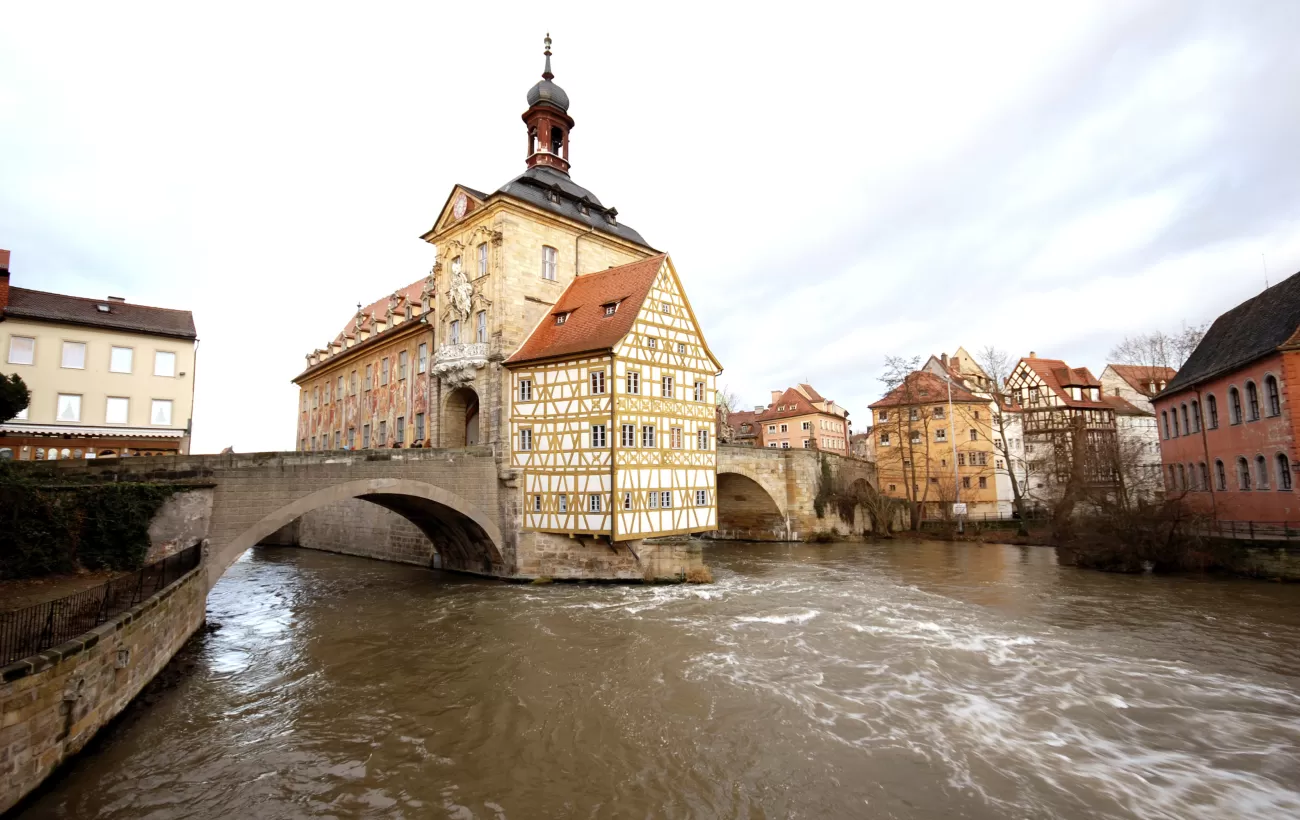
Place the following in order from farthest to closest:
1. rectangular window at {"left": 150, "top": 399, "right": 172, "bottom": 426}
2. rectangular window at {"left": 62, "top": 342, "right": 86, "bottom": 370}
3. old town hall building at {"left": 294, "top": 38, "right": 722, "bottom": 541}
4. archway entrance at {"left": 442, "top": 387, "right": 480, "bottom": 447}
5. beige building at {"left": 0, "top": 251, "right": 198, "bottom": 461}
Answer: archway entrance at {"left": 442, "top": 387, "right": 480, "bottom": 447}
rectangular window at {"left": 150, "top": 399, "right": 172, "bottom": 426}
rectangular window at {"left": 62, "top": 342, "right": 86, "bottom": 370}
beige building at {"left": 0, "top": 251, "right": 198, "bottom": 461}
old town hall building at {"left": 294, "top": 38, "right": 722, "bottom": 541}

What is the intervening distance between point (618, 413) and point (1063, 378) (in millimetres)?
38943

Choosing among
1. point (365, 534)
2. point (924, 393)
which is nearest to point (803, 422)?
point (924, 393)

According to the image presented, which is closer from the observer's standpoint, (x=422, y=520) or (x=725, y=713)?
(x=725, y=713)

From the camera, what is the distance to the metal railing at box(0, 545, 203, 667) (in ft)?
21.6

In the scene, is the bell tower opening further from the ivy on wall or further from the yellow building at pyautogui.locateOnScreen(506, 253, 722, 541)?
the ivy on wall

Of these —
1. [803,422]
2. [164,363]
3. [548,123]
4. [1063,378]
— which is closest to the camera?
[164,363]

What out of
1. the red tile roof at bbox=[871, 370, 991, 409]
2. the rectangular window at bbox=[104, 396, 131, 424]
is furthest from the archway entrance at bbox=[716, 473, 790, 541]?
the rectangular window at bbox=[104, 396, 131, 424]

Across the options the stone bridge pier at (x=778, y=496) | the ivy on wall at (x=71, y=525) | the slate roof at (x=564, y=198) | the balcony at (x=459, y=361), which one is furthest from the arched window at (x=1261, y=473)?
the ivy on wall at (x=71, y=525)

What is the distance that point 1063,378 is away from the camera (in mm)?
43375

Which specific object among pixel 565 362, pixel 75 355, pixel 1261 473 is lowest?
pixel 1261 473

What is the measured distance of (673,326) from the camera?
19.9 meters

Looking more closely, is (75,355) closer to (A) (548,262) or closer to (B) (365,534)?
(B) (365,534)

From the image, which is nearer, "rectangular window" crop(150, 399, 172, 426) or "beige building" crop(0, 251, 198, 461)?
"beige building" crop(0, 251, 198, 461)

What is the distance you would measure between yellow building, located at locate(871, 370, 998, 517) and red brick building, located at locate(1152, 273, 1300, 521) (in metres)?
11.7
